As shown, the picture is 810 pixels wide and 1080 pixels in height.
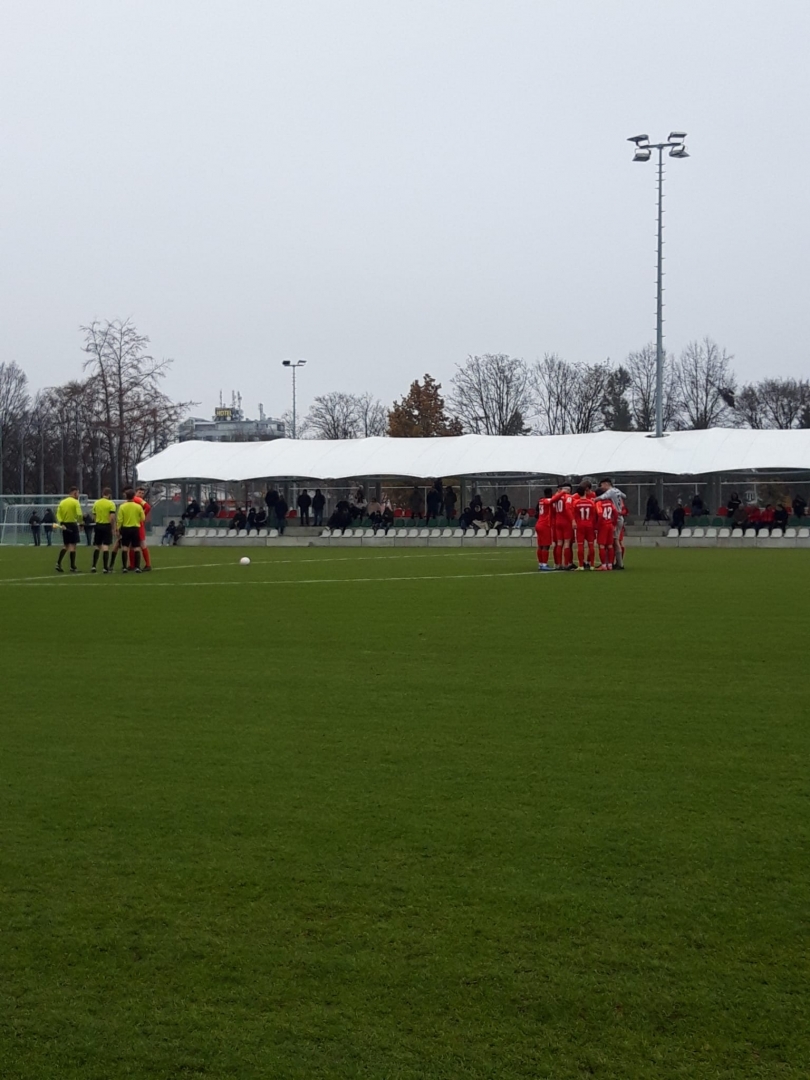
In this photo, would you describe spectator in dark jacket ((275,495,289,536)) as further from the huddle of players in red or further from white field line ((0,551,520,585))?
the huddle of players in red

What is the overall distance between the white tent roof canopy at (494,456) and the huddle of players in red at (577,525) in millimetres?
20243

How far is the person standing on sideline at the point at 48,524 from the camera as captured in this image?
54.6 metres

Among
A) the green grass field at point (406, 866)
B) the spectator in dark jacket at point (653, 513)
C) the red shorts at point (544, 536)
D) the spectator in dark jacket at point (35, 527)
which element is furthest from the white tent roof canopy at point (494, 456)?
the green grass field at point (406, 866)

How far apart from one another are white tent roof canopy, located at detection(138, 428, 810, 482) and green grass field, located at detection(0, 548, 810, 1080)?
36.7m

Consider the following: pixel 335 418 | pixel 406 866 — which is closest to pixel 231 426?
pixel 335 418

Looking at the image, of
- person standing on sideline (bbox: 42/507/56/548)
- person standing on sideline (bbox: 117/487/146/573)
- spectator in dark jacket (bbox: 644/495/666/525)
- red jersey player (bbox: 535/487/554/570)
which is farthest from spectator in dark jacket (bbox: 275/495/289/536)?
red jersey player (bbox: 535/487/554/570)

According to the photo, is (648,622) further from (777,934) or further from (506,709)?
(777,934)

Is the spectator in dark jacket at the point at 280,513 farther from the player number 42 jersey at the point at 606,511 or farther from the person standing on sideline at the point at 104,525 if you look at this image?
the player number 42 jersey at the point at 606,511

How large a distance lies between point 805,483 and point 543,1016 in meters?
46.6

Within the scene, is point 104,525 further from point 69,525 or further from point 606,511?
point 606,511

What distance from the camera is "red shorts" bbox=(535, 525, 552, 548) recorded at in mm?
27422

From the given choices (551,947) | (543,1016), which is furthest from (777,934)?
(543,1016)

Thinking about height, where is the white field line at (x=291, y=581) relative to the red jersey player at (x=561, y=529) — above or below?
below

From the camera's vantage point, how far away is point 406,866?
5.43 m
